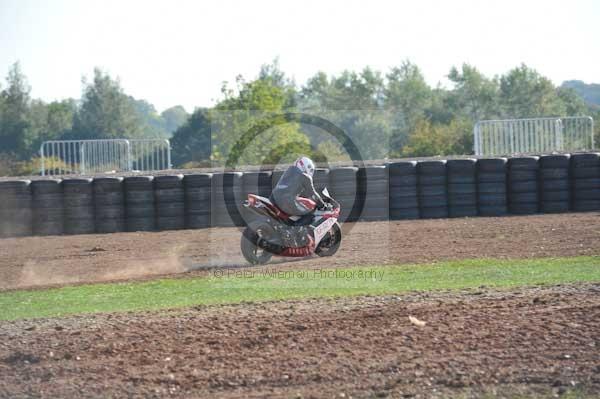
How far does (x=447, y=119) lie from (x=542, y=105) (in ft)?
24.7

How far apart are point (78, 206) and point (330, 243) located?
8.30 metres

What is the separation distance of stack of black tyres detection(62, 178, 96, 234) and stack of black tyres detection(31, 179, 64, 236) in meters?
0.14

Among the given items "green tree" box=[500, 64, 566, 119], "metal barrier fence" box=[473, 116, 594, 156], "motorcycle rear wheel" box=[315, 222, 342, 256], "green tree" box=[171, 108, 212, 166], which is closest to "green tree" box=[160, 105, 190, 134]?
"green tree" box=[171, 108, 212, 166]

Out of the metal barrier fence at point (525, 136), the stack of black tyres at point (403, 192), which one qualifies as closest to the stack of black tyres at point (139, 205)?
the stack of black tyres at point (403, 192)

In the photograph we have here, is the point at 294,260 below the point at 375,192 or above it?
below

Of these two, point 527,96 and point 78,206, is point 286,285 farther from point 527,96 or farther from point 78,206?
point 527,96

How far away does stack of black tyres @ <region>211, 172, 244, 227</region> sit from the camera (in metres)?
21.4

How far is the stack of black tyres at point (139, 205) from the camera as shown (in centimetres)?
2131

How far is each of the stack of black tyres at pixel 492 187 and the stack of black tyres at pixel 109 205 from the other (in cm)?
874

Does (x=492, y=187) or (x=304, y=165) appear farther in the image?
(x=492, y=187)

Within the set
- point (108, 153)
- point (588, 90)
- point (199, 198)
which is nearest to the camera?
point (199, 198)

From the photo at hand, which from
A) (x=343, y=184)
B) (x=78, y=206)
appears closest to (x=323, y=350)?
(x=343, y=184)

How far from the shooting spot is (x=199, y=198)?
70.2 ft

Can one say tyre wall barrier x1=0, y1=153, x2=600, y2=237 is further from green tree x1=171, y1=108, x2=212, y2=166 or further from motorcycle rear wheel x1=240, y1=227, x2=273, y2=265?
green tree x1=171, y1=108, x2=212, y2=166
